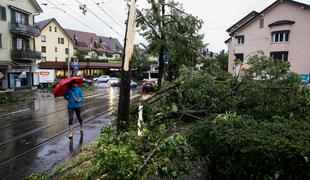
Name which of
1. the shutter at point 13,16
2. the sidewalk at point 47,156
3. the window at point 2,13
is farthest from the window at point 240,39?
the sidewalk at point 47,156

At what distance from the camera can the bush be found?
320 cm

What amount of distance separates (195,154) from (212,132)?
60 cm

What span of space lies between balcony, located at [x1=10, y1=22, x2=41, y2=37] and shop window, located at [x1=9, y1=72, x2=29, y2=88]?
5.07m

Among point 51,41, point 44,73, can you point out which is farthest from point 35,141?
point 51,41

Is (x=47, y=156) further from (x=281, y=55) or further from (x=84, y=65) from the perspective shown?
(x=84, y=65)

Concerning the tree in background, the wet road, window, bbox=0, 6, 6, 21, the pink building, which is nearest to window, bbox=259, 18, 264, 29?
the pink building

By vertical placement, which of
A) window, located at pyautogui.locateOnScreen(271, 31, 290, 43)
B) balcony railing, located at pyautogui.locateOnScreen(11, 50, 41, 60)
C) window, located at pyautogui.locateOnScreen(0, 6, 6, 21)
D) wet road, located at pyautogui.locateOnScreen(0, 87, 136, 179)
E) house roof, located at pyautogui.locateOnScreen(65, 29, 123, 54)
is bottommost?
wet road, located at pyautogui.locateOnScreen(0, 87, 136, 179)

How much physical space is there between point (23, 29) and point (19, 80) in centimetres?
624

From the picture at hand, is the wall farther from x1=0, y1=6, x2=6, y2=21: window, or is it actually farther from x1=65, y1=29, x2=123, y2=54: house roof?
x1=0, y1=6, x2=6, y2=21: window

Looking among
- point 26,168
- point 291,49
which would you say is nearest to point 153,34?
point 26,168

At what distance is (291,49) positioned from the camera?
30.0 metres

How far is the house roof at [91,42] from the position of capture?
67.7m

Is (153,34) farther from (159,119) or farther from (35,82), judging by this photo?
(35,82)

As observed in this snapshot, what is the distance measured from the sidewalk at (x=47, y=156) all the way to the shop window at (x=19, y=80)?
80.4 ft
